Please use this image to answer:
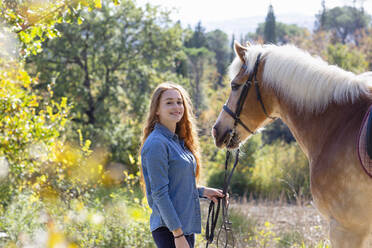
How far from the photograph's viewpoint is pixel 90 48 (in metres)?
12.3

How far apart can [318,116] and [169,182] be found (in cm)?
103

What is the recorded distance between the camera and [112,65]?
12.7 metres

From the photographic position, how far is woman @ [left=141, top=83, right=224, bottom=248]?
6.48ft

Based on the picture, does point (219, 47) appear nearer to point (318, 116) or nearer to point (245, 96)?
point (245, 96)

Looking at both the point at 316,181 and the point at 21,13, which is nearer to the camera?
the point at 316,181

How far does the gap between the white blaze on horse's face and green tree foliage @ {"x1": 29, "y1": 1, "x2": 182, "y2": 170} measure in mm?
8598

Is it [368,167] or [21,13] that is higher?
[21,13]

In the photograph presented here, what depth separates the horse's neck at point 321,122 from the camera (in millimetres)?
2102

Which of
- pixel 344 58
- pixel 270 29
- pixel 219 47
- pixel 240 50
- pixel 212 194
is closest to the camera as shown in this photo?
pixel 212 194

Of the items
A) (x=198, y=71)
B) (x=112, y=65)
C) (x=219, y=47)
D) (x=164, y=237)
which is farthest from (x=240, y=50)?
(x=219, y=47)

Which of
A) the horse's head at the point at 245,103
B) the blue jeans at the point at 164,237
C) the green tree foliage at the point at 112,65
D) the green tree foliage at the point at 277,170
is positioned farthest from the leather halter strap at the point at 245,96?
the green tree foliage at the point at 112,65

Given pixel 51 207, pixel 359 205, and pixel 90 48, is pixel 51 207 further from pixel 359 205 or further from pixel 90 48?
pixel 90 48

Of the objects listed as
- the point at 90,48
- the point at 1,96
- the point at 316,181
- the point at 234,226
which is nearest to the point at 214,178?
the point at 234,226

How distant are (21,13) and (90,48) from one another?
968cm
